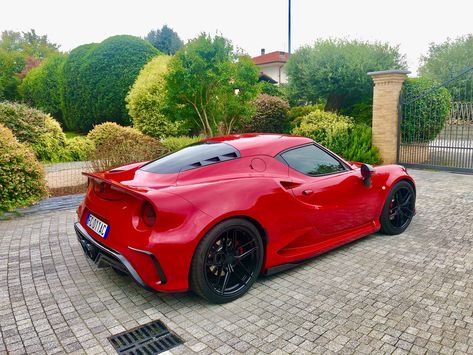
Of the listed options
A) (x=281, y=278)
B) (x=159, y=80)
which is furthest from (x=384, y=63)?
(x=281, y=278)

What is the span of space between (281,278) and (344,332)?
39.1 inches

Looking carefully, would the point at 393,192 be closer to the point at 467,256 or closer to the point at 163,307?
the point at 467,256

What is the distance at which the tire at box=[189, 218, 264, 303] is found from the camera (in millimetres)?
2928

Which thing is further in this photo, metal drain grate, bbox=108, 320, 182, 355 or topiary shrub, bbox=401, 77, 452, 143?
topiary shrub, bbox=401, 77, 452, 143

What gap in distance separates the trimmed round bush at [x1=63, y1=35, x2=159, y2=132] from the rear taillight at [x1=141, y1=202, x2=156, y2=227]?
16496 millimetres

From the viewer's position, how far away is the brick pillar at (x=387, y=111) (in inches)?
397

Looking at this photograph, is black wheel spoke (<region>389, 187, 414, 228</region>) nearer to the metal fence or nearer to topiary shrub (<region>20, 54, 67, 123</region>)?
the metal fence

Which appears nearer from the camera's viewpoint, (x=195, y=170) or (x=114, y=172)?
(x=195, y=170)

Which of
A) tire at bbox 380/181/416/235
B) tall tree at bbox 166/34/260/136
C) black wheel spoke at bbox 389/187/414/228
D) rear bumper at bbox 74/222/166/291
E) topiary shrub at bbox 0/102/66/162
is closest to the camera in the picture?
rear bumper at bbox 74/222/166/291

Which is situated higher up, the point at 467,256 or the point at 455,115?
the point at 455,115

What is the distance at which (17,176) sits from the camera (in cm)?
586

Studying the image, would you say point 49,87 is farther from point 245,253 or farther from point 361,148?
point 245,253

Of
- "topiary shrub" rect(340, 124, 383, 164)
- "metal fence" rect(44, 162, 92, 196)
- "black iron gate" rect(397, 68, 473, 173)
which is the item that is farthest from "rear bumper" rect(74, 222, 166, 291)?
"black iron gate" rect(397, 68, 473, 173)

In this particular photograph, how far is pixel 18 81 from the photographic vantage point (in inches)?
1105
